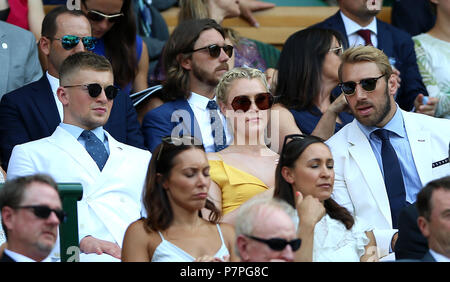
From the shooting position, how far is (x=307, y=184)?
18.0 feet

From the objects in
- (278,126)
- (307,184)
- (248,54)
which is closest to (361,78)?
(278,126)

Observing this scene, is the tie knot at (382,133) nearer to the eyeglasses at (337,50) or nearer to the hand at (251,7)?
the eyeglasses at (337,50)

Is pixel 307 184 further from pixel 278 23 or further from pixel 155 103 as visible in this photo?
pixel 278 23

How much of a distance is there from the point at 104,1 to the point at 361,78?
2.05 metres

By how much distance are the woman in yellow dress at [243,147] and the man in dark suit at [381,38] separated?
A: 5.75 ft

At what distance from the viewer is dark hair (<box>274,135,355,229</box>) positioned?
5.50 metres

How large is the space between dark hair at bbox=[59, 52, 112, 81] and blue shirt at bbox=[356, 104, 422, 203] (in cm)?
167

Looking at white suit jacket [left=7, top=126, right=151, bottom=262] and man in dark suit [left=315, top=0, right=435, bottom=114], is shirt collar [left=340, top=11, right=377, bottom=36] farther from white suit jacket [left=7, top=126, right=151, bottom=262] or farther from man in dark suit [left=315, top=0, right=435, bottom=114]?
white suit jacket [left=7, top=126, right=151, bottom=262]

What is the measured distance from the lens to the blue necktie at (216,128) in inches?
262

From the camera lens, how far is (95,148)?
591 centimetres

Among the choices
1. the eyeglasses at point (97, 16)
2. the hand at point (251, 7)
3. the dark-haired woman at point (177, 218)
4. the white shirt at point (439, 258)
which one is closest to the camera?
the white shirt at point (439, 258)

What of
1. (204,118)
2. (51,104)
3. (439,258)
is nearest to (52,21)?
(51,104)

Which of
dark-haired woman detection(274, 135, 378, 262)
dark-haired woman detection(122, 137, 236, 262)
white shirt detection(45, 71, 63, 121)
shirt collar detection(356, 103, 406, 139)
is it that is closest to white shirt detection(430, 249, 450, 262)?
dark-haired woman detection(274, 135, 378, 262)

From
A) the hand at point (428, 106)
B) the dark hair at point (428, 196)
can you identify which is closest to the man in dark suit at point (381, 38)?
the hand at point (428, 106)
